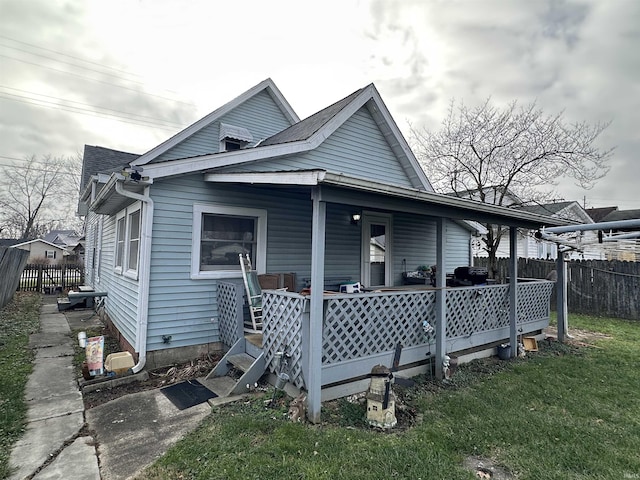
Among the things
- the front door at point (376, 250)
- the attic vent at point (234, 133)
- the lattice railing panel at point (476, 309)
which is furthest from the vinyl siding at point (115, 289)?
the lattice railing panel at point (476, 309)

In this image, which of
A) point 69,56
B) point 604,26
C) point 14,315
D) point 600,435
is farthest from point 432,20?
point 69,56

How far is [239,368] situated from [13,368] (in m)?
3.81

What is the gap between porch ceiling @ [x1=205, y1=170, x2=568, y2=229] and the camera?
3.55 metres

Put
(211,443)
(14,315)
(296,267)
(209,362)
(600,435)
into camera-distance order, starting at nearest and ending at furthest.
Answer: (211,443) → (600,435) → (209,362) → (296,267) → (14,315)

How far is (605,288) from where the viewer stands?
33.8 ft

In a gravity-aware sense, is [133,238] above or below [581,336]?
above

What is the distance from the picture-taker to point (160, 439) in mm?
3273

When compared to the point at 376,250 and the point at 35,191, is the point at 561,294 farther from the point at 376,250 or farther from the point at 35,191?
the point at 35,191

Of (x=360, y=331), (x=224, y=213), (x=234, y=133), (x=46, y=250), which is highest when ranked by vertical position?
(x=234, y=133)

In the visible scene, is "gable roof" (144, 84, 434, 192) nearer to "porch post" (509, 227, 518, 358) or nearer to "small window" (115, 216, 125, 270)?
"porch post" (509, 227, 518, 358)

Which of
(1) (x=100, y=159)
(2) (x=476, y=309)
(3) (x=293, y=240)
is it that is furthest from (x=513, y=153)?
(1) (x=100, y=159)

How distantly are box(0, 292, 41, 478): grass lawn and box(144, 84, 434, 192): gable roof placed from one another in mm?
3259

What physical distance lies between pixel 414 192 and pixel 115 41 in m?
11.9

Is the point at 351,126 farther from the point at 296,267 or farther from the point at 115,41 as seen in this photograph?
the point at 115,41
